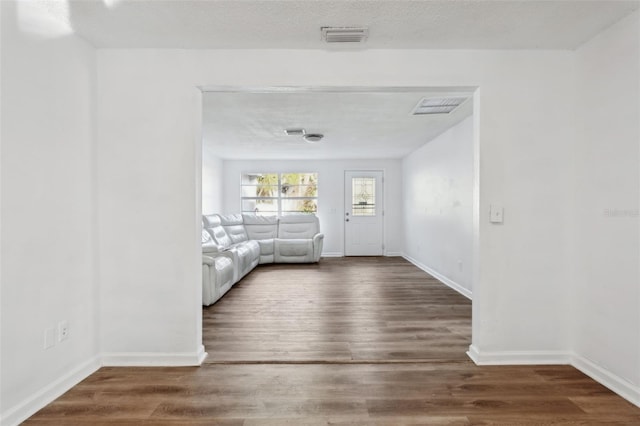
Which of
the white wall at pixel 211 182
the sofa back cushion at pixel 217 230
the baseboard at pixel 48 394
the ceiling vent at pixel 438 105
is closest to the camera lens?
the baseboard at pixel 48 394

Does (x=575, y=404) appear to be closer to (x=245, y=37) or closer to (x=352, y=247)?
(x=245, y=37)

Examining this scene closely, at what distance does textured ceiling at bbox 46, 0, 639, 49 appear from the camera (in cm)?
186

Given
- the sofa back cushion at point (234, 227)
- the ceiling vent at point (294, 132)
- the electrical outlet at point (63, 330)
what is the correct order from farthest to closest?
the sofa back cushion at point (234, 227)
the ceiling vent at point (294, 132)
the electrical outlet at point (63, 330)

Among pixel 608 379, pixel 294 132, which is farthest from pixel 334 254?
pixel 608 379

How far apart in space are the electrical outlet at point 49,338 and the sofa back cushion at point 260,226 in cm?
510

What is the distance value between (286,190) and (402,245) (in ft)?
9.71

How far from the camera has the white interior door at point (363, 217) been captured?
784 cm

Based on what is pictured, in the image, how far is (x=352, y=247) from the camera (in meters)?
7.84

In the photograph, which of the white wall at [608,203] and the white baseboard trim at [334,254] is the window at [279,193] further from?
the white wall at [608,203]

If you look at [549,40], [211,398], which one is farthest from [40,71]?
[549,40]

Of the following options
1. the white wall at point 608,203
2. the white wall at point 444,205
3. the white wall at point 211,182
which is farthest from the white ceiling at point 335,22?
the white wall at point 211,182

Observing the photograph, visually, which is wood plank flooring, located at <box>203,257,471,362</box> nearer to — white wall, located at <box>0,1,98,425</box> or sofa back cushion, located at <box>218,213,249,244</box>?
white wall, located at <box>0,1,98,425</box>

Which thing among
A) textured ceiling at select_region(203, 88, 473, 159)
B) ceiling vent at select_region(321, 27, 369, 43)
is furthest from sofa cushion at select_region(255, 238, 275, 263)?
ceiling vent at select_region(321, 27, 369, 43)

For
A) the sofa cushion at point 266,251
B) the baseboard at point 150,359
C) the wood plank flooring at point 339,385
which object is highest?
the sofa cushion at point 266,251
